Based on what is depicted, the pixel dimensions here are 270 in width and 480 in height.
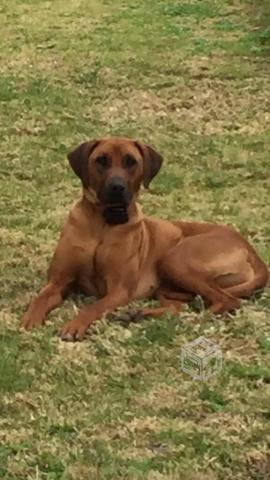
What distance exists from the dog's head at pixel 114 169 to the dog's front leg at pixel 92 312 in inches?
16.0

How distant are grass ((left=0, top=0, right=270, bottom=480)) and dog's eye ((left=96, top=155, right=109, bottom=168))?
72cm

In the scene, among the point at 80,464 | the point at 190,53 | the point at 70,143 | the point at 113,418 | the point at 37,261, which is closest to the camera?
the point at 80,464

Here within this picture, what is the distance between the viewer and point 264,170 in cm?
927

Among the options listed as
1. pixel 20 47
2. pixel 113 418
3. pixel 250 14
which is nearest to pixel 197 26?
pixel 250 14

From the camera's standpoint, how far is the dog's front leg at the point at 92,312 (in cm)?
609

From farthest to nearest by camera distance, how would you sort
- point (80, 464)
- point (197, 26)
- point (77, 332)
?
point (197, 26)
point (77, 332)
point (80, 464)

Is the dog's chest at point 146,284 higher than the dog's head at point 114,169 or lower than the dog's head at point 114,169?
lower

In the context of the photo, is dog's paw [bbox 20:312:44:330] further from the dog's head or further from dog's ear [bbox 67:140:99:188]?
dog's ear [bbox 67:140:99:188]

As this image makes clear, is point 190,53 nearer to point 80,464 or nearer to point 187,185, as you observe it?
point 187,185

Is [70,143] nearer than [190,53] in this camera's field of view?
Yes

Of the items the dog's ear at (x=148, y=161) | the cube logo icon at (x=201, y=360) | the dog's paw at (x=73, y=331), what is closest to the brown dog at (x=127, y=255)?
the dog's ear at (x=148, y=161)

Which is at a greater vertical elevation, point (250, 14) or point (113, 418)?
point (113, 418)

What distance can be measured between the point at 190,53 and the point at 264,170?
13.4ft

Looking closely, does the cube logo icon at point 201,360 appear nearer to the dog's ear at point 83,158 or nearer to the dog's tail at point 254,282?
the dog's tail at point 254,282
